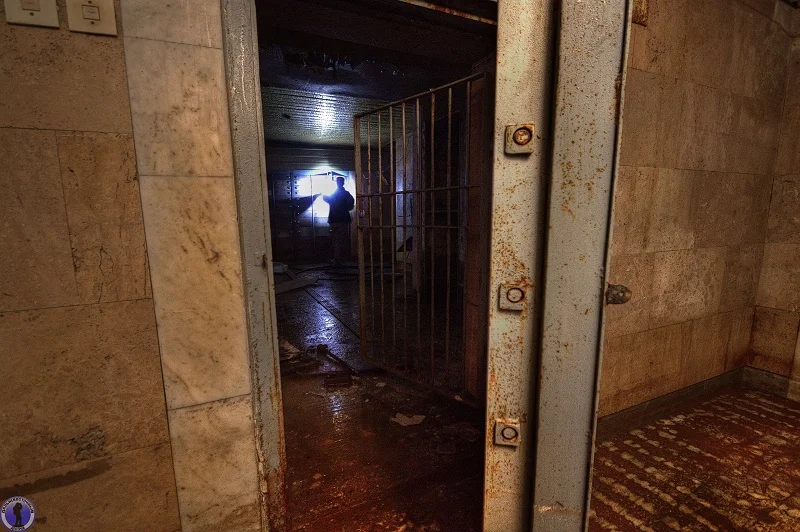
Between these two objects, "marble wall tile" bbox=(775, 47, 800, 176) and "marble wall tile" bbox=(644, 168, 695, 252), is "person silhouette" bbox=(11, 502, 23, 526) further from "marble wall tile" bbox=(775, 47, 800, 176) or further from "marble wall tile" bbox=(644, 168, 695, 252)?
"marble wall tile" bbox=(775, 47, 800, 176)

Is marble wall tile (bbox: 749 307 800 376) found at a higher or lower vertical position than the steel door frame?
lower

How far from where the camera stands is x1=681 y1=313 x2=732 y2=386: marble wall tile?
3418mm

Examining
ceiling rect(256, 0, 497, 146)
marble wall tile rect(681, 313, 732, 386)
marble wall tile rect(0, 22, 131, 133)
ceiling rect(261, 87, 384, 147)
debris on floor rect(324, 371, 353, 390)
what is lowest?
debris on floor rect(324, 371, 353, 390)

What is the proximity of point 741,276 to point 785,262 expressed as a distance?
476 millimetres

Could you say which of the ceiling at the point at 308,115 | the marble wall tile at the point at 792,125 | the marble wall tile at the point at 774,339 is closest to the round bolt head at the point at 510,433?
the marble wall tile at the point at 774,339

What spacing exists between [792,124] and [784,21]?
983 millimetres

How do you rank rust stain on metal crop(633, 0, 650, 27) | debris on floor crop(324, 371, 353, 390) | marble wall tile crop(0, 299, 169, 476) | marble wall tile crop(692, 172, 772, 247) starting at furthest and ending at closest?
debris on floor crop(324, 371, 353, 390) → marble wall tile crop(692, 172, 772, 247) → rust stain on metal crop(633, 0, 650, 27) → marble wall tile crop(0, 299, 169, 476)

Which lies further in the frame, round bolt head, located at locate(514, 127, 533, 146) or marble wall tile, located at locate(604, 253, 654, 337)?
marble wall tile, located at locate(604, 253, 654, 337)

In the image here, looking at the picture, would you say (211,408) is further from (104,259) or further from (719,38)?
A: (719,38)

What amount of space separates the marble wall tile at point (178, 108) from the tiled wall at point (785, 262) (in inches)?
203

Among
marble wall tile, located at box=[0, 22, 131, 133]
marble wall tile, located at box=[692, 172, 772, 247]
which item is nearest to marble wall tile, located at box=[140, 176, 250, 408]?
marble wall tile, located at box=[0, 22, 131, 133]

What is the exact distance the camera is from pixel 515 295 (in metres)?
1.51

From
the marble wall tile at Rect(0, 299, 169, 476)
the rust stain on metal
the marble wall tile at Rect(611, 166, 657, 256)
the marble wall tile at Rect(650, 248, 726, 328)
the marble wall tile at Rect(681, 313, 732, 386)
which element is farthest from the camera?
the marble wall tile at Rect(681, 313, 732, 386)

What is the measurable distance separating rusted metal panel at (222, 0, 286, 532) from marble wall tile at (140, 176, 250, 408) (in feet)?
0.20
